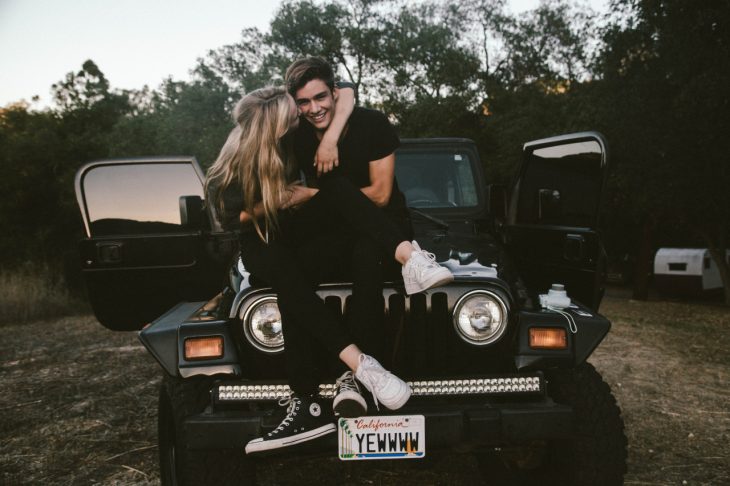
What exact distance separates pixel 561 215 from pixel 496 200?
474mm

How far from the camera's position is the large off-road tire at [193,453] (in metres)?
2.35

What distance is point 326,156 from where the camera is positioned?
272cm

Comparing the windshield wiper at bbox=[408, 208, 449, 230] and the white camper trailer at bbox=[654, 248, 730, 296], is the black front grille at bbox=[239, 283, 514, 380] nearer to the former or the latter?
the windshield wiper at bbox=[408, 208, 449, 230]

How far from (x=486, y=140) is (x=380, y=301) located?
20.5 m

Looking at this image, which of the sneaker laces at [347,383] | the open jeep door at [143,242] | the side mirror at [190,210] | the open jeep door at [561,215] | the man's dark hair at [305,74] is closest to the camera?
the sneaker laces at [347,383]

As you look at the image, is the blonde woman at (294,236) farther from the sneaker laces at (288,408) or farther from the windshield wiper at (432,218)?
the windshield wiper at (432,218)

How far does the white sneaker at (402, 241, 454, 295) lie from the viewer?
2.29m

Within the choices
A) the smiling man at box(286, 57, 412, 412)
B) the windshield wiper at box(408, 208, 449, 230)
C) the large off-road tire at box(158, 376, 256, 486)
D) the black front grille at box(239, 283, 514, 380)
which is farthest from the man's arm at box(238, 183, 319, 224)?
the windshield wiper at box(408, 208, 449, 230)

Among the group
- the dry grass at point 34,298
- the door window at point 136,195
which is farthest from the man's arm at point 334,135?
the dry grass at point 34,298

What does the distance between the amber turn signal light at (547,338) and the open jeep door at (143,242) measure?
2.14 meters

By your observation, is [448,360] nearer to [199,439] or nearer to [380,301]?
[380,301]

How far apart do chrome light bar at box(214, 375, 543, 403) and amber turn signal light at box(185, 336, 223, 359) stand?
5.9 inches

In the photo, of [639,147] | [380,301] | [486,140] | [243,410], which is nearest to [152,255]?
[243,410]

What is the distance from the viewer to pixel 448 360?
2457mm
